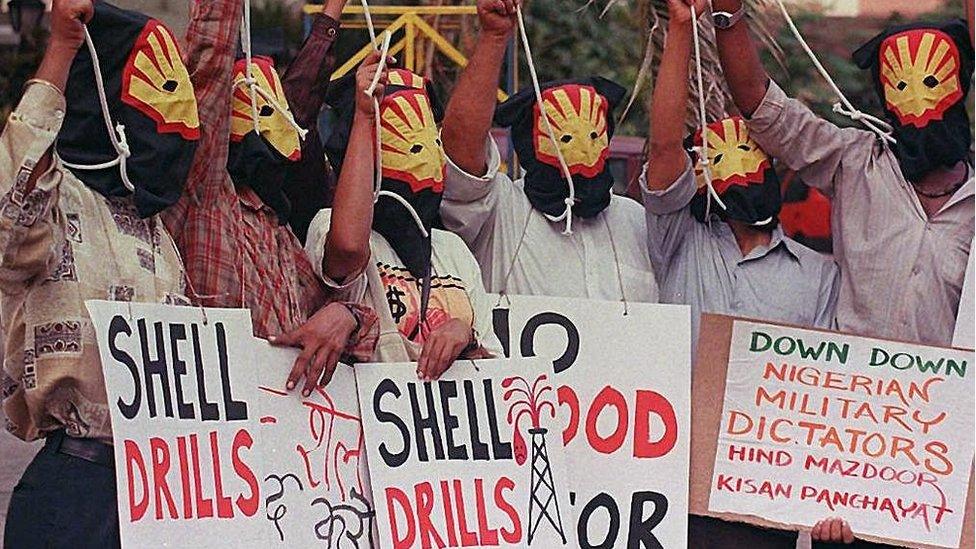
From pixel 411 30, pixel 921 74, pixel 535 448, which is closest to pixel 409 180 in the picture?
pixel 535 448

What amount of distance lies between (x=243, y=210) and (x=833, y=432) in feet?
Result: 4.70

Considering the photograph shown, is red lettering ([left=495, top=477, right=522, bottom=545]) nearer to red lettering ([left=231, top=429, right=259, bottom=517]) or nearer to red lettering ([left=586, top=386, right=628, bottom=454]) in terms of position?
red lettering ([left=586, top=386, right=628, bottom=454])

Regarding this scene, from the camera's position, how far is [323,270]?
11.8ft

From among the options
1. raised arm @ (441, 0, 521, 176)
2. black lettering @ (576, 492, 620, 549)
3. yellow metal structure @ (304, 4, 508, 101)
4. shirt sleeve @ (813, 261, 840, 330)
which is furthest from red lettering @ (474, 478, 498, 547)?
yellow metal structure @ (304, 4, 508, 101)

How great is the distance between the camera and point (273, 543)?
338 cm

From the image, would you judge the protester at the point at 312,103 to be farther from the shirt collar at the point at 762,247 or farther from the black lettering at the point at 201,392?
the shirt collar at the point at 762,247

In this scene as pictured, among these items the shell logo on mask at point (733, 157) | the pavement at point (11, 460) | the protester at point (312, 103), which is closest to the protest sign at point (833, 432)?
the shell logo on mask at point (733, 157)

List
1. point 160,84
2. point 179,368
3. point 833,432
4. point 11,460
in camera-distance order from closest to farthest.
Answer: point 160,84 < point 179,368 < point 833,432 < point 11,460

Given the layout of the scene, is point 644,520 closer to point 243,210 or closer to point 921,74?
point 243,210

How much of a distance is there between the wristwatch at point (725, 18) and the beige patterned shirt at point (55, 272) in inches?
58.6

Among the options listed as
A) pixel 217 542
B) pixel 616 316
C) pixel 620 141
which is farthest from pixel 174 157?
pixel 620 141

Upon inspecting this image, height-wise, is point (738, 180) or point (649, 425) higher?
point (738, 180)

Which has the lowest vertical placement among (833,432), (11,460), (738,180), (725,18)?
(11,460)

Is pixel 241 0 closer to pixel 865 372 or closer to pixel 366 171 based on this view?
pixel 366 171
